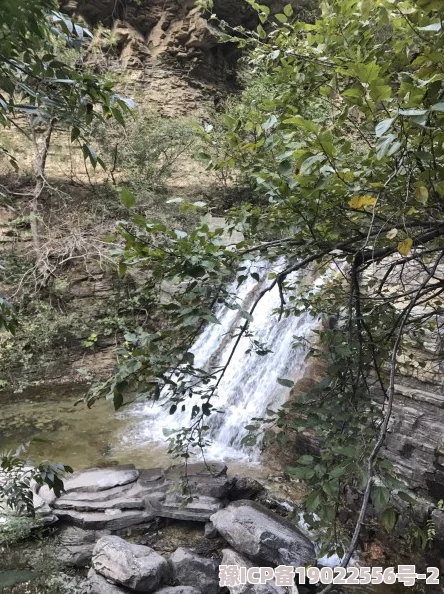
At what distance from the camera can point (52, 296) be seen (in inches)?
295

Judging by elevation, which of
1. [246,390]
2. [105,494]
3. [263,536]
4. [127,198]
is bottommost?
[105,494]

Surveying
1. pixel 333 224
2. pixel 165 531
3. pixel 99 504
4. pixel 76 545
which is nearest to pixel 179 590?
pixel 165 531

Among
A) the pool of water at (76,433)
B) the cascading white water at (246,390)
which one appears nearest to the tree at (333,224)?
the pool of water at (76,433)

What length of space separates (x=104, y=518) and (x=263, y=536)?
5.02ft

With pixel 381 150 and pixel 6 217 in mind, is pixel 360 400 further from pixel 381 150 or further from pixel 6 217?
pixel 6 217

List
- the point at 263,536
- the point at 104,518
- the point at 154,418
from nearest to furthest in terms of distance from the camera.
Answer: the point at 263,536
the point at 104,518
the point at 154,418

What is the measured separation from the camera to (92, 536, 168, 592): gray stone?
3137 mm

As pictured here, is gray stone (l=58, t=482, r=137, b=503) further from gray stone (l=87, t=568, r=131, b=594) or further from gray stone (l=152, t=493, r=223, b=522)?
gray stone (l=87, t=568, r=131, b=594)

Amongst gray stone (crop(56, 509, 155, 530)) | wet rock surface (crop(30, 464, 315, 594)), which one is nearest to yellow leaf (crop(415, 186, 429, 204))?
wet rock surface (crop(30, 464, 315, 594))

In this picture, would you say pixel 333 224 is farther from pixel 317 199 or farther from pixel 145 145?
pixel 145 145

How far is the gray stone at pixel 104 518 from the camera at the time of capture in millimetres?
3977

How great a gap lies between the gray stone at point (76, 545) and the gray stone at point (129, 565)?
0.16m

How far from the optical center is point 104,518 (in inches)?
158

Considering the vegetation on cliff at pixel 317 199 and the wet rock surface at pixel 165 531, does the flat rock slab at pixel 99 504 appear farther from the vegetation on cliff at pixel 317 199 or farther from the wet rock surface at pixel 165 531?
the vegetation on cliff at pixel 317 199
